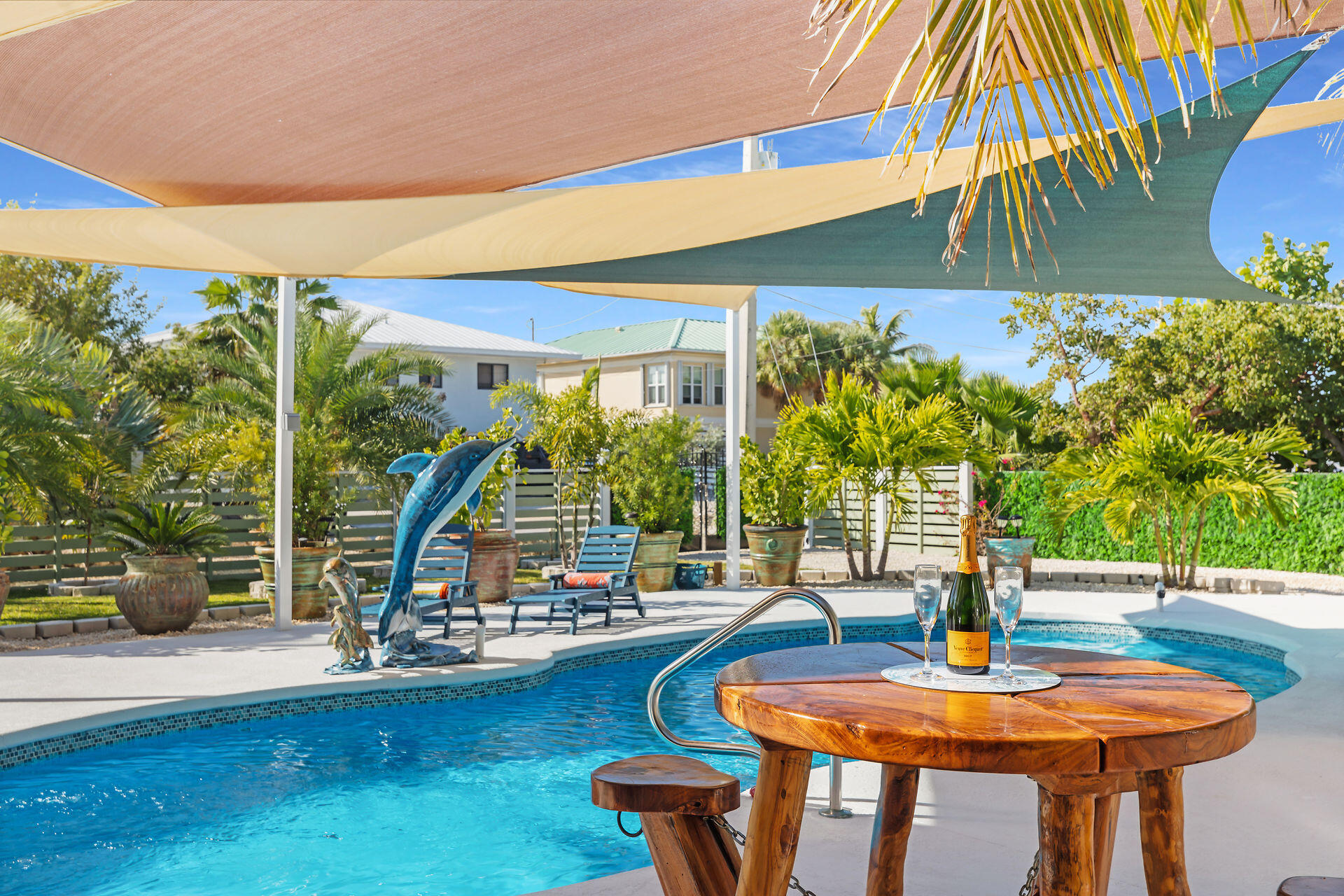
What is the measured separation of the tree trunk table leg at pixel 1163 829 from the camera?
276 cm

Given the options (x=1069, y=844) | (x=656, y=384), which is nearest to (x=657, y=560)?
(x=1069, y=844)

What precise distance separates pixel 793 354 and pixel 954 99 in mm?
31921

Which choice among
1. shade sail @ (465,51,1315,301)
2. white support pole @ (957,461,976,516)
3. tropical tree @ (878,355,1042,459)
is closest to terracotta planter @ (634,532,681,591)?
white support pole @ (957,461,976,516)

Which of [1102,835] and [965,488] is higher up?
[965,488]

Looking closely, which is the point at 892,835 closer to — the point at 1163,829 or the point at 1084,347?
the point at 1163,829

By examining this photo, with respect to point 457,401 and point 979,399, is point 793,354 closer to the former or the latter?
point 457,401

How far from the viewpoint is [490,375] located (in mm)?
27203

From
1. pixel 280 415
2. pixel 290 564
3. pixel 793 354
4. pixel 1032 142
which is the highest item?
pixel 793 354

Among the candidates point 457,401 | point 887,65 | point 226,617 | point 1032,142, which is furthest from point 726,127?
point 457,401

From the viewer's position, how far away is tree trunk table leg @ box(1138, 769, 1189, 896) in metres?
2.76

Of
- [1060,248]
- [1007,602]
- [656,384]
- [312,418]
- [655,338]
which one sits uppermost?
[655,338]

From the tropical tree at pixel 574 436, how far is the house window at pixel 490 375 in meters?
14.3

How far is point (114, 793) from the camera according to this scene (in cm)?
526

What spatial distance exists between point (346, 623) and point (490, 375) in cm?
2060
